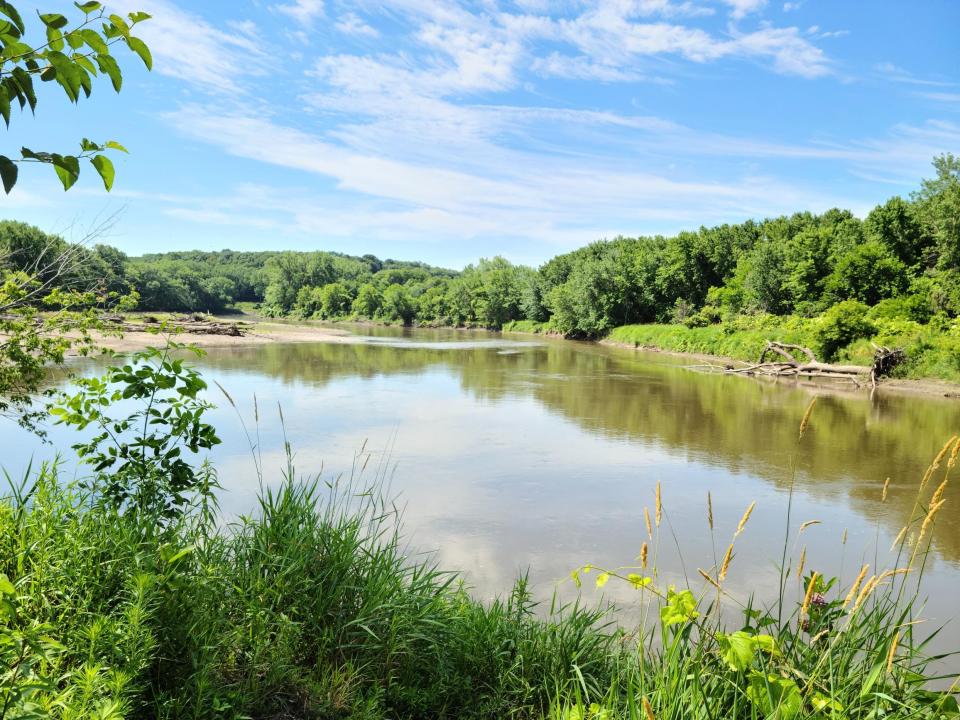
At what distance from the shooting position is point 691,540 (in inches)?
297

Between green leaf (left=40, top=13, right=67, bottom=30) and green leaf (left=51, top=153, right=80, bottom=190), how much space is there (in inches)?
12.5

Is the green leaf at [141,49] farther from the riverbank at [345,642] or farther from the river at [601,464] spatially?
the river at [601,464]

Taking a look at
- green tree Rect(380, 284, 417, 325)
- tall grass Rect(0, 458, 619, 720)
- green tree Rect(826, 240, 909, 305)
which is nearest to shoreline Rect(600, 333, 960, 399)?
green tree Rect(826, 240, 909, 305)

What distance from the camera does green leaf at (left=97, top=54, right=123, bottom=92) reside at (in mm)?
1617

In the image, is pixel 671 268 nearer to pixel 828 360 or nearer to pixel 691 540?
pixel 828 360

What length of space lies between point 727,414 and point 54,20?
1694cm

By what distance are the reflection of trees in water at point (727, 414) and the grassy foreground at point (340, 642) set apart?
0.99 m

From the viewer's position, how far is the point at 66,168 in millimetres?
1599

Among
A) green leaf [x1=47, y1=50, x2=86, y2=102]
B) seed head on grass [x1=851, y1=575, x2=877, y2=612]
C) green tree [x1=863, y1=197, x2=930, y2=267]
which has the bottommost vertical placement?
seed head on grass [x1=851, y1=575, x2=877, y2=612]

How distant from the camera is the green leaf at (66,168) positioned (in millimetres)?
1602

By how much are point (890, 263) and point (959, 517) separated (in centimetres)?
3142

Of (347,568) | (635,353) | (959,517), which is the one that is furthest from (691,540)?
(635,353)

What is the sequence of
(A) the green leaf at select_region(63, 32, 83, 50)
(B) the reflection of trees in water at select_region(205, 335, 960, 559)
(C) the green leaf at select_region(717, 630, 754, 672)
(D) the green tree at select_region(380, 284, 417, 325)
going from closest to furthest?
(A) the green leaf at select_region(63, 32, 83, 50), (C) the green leaf at select_region(717, 630, 754, 672), (B) the reflection of trees in water at select_region(205, 335, 960, 559), (D) the green tree at select_region(380, 284, 417, 325)

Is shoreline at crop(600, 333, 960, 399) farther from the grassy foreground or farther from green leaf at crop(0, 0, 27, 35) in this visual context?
green leaf at crop(0, 0, 27, 35)
